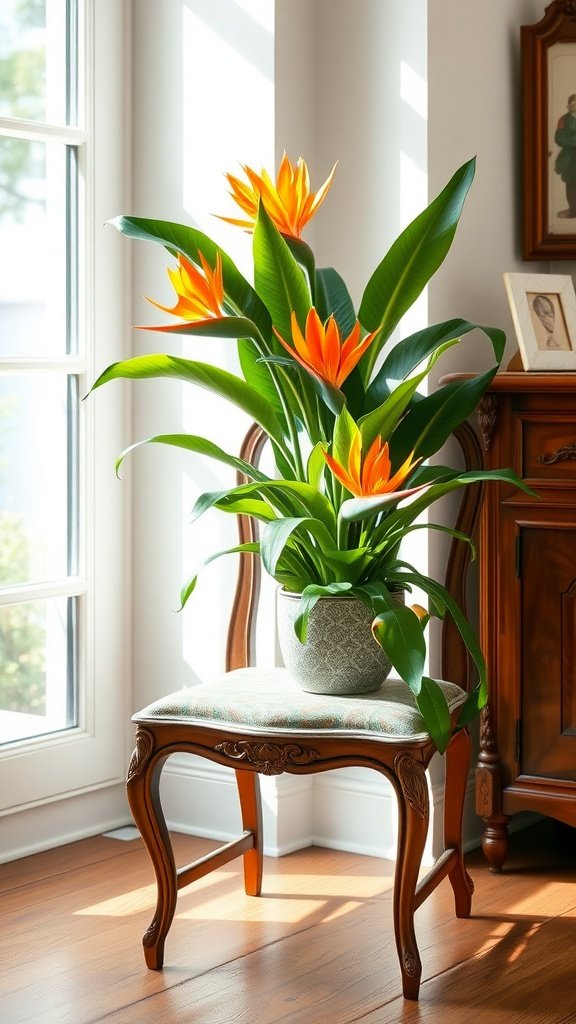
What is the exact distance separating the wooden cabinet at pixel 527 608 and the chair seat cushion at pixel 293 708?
1.32 feet

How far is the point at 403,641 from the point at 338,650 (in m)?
0.21

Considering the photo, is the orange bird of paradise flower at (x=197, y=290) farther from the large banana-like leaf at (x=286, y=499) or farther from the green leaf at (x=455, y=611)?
the green leaf at (x=455, y=611)

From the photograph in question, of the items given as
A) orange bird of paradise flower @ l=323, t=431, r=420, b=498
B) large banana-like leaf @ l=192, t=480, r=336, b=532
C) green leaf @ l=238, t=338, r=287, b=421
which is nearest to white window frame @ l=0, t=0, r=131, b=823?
green leaf @ l=238, t=338, r=287, b=421

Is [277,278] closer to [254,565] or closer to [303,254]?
[303,254]

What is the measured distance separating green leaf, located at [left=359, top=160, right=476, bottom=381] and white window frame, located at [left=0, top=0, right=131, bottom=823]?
2.80 feet

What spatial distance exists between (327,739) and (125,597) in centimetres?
104

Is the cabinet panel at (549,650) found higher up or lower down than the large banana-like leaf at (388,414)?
lower down

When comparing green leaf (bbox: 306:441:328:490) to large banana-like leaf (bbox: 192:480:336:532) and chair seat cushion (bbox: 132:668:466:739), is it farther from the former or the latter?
chair seat cushion (bbox: 132:668:466:739)

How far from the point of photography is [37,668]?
2.92 meters

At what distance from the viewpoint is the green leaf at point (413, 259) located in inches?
88.9

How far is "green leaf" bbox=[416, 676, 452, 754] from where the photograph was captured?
6.91 feet

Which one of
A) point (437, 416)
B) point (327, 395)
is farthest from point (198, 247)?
point (437, 416)

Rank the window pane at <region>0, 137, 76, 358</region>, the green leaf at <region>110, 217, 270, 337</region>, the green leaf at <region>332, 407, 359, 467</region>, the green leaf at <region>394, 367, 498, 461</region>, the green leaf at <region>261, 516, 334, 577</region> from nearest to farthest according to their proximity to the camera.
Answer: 1. the green leaf at <region>261, 516, 334, 577</region>
2. the green leaf at <region>332, 407, 359, 467</region>
3. the green leaf at <region>110, 217, 270, 337</region>
4. the green leaf at <region>394, 367, 498, 461</region>
5. the window pane at <region>0, 137, 76, 358</region>

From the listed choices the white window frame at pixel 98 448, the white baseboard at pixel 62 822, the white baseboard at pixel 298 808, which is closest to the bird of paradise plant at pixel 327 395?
the white baseboard at pixel 298 808
